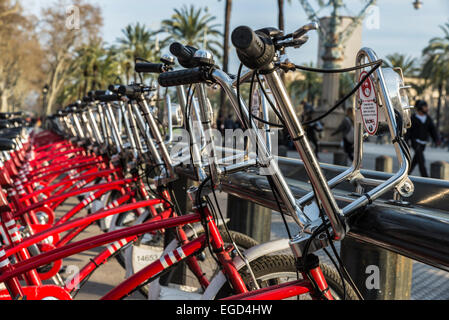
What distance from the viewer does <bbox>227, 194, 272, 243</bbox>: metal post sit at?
420 centimetres

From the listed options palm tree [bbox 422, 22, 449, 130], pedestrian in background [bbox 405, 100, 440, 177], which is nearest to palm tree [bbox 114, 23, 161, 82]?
palm tree [bbox 422, 22, 449, 130]

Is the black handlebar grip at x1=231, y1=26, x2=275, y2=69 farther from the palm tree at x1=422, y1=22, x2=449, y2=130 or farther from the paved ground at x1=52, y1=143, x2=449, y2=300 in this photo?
the palm tree at x1=422, y1=22, x2=449, y2=130

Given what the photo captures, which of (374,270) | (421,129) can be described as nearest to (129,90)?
(374,270)

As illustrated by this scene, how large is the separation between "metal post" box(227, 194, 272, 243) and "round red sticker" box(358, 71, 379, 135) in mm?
2366

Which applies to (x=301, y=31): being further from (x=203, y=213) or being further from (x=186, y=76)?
(x=203, y=213)

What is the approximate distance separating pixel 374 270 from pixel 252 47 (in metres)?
1.68

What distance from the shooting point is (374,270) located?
2.60 m

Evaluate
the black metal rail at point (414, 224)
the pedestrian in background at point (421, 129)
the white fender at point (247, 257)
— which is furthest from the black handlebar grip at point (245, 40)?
the pedestrian in background at point (421, 129)

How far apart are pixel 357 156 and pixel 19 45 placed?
39265 mm

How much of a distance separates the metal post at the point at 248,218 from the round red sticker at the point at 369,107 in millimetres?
2366

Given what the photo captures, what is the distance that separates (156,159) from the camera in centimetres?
338

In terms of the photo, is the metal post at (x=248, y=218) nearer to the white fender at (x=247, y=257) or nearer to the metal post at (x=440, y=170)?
the white fender at (x=247, y=257)

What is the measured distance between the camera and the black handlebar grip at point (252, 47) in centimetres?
124

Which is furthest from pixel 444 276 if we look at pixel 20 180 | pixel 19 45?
pixel 19 45
